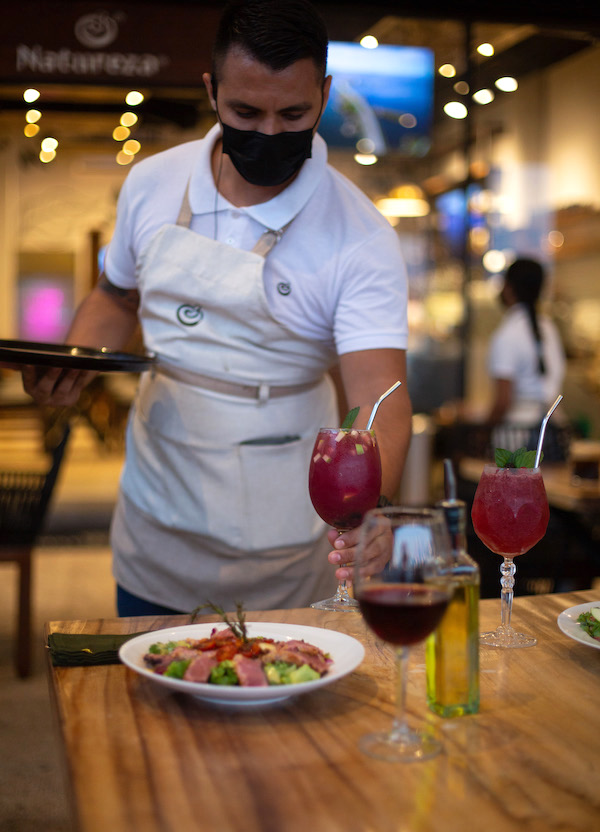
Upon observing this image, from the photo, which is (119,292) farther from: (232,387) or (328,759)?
(328,759)

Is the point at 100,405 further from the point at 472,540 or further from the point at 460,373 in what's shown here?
the point at 472,540

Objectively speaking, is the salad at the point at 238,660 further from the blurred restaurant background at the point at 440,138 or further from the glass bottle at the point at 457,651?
the blurred restaurant background at the point at 440,138

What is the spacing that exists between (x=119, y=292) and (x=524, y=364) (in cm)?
295

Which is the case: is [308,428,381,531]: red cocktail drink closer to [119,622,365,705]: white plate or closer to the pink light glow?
[119,622,365,705]: white plate

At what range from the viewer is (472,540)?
138 inches

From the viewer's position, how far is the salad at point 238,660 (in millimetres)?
916

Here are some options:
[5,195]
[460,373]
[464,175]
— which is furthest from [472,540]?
[5,195]

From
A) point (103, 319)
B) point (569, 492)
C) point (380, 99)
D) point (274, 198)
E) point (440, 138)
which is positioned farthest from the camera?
point (440, 138)

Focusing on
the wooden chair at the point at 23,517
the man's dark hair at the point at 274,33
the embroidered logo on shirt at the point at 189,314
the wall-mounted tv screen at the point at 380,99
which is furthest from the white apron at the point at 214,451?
the wall-mounted tv screen at the point at 380,99

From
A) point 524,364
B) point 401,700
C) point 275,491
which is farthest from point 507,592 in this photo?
point 524,364

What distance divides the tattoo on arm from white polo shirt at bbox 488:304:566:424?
9.27 feet

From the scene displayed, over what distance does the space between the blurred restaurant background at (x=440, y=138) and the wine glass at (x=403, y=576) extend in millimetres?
2741

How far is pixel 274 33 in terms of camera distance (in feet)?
4.81

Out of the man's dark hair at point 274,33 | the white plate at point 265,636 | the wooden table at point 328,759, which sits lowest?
the wooden table at point 328,759
